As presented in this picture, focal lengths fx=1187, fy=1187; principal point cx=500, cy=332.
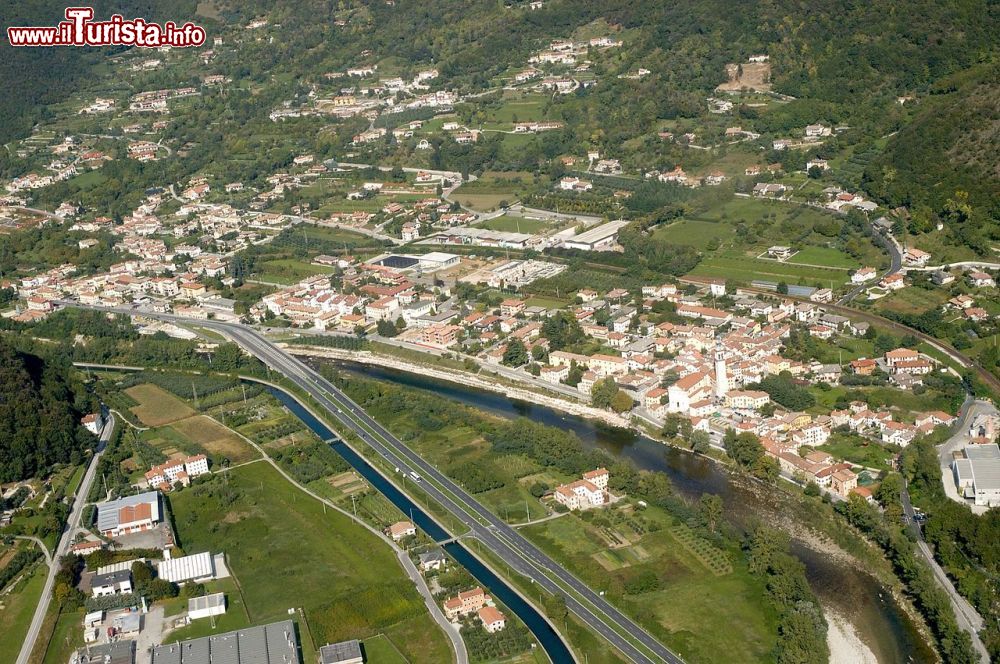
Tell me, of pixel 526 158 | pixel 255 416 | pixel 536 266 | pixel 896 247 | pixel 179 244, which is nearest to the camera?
pixel 255 416

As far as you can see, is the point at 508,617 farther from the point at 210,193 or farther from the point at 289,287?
the point at 210,193

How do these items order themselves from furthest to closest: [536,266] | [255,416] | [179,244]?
[179,244], [536,266], [255,416]

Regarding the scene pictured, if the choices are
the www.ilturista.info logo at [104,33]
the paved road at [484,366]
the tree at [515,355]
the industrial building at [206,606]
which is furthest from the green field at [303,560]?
the www.ilturista.info logo at [104,33]

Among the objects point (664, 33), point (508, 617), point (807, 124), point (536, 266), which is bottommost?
point (508, 617)

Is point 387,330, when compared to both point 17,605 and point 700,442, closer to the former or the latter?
point 700,442

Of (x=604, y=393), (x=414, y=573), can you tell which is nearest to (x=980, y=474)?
(x=604, y=393)

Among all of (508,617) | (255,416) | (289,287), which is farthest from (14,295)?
(508,617)

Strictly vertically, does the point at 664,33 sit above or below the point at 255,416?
above

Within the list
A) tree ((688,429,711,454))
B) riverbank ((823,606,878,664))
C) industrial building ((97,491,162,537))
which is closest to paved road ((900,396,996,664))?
riverbank ((823,606,878,664))
